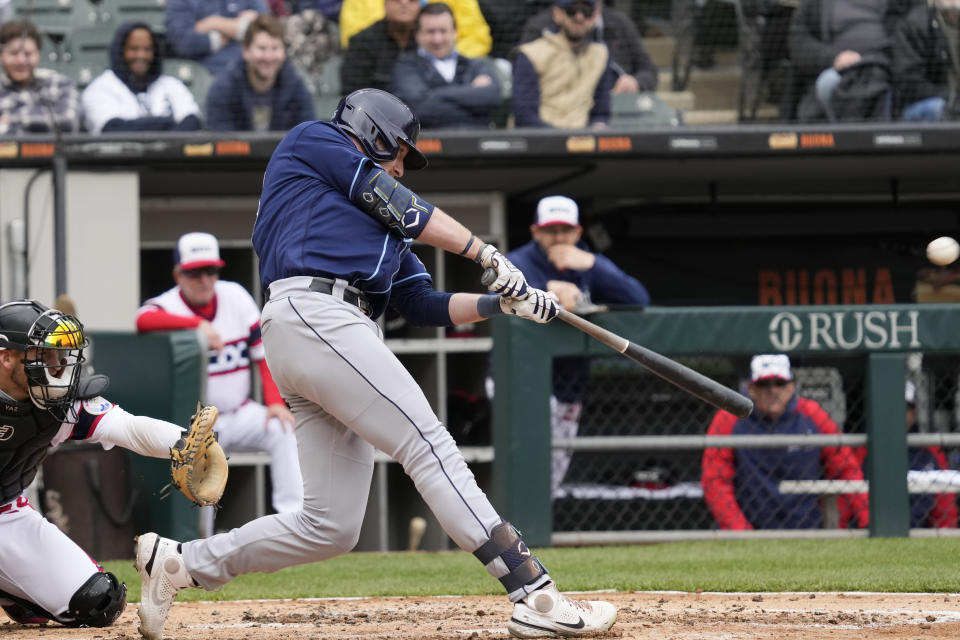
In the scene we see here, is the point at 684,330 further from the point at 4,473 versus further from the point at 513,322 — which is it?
the point at 4,473

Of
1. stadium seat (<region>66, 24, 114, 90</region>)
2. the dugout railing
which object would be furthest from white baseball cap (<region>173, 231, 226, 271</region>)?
stadium seat (<region>66, 24, 114, 90</region>)

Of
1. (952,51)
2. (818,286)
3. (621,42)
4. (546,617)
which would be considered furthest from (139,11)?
(546,617)

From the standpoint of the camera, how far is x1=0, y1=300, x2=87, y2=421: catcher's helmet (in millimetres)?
3930

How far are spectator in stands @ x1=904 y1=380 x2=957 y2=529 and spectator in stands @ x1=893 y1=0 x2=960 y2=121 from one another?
271 centimetres

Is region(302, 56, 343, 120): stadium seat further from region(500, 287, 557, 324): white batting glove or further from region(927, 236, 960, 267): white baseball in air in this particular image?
region(500, 287, 557, 324): white batting glove

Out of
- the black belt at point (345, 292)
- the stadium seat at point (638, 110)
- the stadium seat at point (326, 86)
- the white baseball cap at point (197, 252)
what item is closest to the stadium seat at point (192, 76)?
the stadium seat at point (326, 86)

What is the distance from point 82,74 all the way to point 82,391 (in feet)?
16.4

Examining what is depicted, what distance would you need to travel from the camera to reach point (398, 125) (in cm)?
381

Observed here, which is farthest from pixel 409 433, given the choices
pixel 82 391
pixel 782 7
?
pixel 782 7

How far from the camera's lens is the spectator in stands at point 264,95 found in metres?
8.17

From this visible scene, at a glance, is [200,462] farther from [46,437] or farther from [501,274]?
[501,274]

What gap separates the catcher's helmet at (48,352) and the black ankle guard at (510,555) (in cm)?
132

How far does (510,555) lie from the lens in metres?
3.54

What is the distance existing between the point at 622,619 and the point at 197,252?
3.62 m
